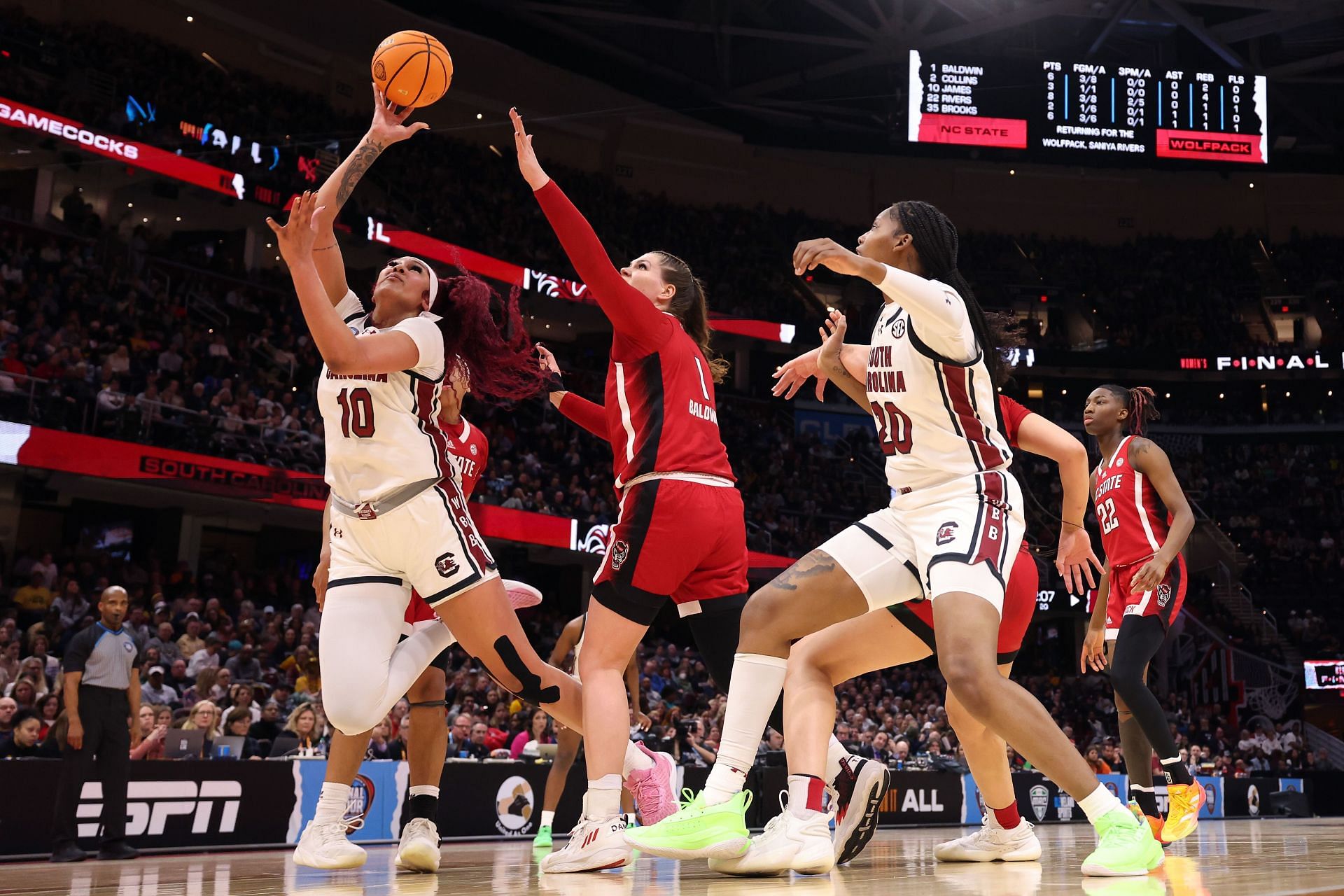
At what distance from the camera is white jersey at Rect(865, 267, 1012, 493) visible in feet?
13.1

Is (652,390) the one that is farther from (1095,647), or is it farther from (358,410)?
(1095,647)

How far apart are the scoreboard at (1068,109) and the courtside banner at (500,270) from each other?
6.40 m

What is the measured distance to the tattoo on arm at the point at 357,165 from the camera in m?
4.51

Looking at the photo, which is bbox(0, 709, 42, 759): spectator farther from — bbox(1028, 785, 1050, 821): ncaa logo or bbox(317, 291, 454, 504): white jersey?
bbox(1028, 785, 1050, 821): ncaa logo

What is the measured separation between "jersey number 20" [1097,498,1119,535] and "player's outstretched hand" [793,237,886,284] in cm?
380

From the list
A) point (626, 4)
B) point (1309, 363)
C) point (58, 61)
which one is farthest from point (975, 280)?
point (58, 61)

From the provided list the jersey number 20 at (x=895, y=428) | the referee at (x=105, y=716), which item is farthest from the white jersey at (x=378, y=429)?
the referee at (x=105, y=716)

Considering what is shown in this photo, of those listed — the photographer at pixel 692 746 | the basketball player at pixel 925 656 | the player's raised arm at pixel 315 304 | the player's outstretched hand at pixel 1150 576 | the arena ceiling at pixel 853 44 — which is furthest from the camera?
the arena ceiling at pixel 853 44

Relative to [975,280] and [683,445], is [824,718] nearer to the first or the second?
[683,445]

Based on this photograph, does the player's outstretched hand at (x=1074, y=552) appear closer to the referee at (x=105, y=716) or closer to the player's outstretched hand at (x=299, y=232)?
the player's outstretched hand at (x=299, y=232)

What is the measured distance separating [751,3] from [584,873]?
1056 inches

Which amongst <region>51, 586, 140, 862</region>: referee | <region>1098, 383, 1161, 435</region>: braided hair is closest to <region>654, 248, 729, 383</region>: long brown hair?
<region>1098, 383, 1161, 435</region>: braided hair

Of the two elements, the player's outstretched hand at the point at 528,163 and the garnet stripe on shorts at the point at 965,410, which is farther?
the player's outstretched hand at the point at 528,163

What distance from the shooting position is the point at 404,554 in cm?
452
